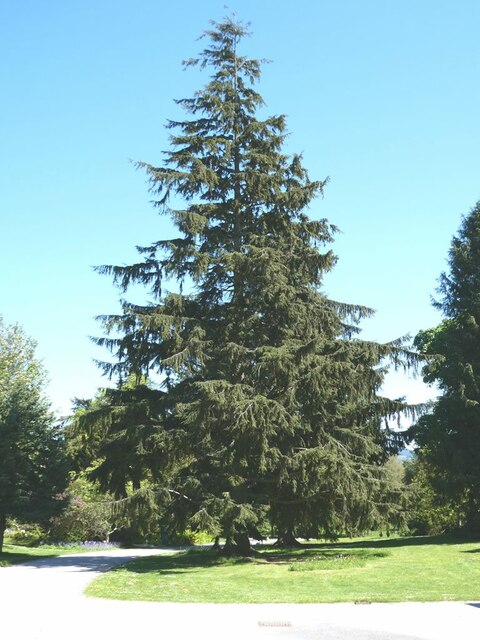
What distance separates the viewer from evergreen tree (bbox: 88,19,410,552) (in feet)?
61.9

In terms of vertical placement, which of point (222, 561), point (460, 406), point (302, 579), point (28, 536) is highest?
point (460, 406)

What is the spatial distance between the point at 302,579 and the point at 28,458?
1467 centimetres

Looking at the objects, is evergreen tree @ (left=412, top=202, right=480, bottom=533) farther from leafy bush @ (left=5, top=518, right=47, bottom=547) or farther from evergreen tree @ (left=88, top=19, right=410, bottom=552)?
leafy bush @ (left=5, top=518, right=47, bottom=547)

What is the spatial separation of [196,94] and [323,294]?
9130mm

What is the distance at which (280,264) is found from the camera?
2091cm

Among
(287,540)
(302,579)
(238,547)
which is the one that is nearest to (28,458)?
(238,547)

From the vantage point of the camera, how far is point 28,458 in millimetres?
24578

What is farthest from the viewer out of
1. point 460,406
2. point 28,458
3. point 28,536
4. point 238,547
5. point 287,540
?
point 28,536

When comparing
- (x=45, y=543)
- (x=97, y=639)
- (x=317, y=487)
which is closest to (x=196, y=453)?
(x=317, y=487)

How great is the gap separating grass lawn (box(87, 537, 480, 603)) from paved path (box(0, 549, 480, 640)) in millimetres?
770

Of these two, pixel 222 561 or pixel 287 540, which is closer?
pixel 222 561

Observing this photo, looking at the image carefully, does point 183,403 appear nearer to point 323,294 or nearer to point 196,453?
point 196,453

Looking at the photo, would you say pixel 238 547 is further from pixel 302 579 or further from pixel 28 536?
pixel 28 536

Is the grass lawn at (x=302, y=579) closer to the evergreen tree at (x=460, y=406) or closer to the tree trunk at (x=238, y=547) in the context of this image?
the tree trunk at (x=238, y=547)
